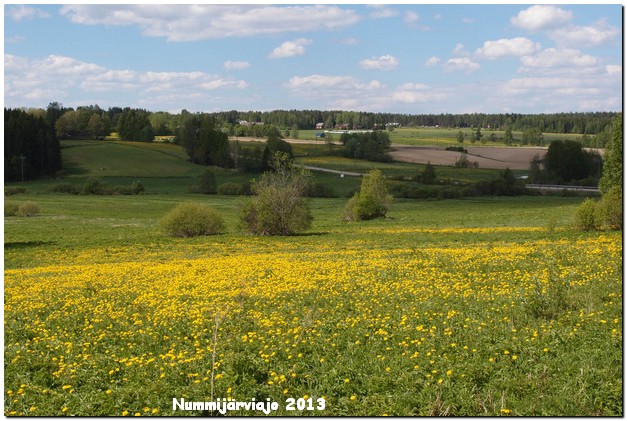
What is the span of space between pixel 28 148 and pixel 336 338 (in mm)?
117260

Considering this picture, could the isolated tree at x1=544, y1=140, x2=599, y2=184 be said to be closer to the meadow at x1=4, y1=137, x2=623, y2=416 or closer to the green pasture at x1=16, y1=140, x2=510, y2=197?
the green pasture at x1=16, y1=140, x2=510, y2=197

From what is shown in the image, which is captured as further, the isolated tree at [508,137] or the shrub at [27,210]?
the isolated tree at [508,137]

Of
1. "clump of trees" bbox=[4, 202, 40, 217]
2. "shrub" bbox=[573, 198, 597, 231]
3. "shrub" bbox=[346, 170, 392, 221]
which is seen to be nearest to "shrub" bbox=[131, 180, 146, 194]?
"clump of trees" bbox=[4, 202, 40, 217]

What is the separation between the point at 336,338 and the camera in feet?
33.9

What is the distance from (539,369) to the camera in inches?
335

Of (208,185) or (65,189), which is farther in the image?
(208,185)

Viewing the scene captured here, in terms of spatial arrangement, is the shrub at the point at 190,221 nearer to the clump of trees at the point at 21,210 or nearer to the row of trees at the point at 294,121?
the clump of trees at the point at 21,210

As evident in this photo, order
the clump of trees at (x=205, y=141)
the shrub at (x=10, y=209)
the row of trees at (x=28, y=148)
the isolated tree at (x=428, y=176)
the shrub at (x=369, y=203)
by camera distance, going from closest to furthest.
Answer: the shrub at (x=369, y=203), the shrub at (x=10, y=209), the isolated tree at (x=428, y=176), the row of trees at (x=28, y=148), the clump of trees at (x=205, y=141)

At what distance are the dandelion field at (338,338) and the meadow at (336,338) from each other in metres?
0.03

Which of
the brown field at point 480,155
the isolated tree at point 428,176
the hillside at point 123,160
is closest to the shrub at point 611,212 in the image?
the isolated tree at point 428,176

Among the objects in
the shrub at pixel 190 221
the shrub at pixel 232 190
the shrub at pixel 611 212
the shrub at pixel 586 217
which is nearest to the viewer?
the shrub at pixel 611 212

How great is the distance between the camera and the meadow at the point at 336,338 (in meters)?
8.07

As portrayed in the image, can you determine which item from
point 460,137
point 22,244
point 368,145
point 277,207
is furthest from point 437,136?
point 22,244

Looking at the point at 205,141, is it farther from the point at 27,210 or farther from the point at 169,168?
the point at 27,210
